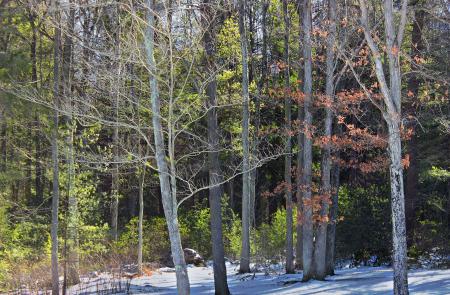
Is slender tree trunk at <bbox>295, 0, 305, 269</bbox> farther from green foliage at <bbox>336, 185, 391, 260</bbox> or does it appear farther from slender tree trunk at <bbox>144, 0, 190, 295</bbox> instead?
slender tree trunk at <bbox>144, 0, 190, 295</bbox>

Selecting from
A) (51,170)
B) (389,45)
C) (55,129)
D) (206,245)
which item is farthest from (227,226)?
(389,45)

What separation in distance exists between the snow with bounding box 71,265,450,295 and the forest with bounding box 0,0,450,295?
8 cm

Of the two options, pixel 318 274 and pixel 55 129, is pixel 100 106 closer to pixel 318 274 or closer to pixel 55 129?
pixel 55 129

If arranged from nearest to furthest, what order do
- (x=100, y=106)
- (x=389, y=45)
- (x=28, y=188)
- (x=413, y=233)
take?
(x=389, y=45) → (x=100, y=106) → (x=413, y=233) → (x=28, y=188)

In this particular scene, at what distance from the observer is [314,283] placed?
48.9 feet

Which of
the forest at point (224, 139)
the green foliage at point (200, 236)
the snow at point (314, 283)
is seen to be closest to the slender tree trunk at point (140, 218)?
the forest at point (224, 139)

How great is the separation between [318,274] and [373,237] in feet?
14.1

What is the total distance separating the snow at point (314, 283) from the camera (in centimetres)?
1360

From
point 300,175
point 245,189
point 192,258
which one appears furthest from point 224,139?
point 192,258

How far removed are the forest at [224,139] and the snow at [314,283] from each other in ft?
0.27

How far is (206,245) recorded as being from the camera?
25.1 metres

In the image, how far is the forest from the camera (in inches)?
453

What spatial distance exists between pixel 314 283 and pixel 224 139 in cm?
544

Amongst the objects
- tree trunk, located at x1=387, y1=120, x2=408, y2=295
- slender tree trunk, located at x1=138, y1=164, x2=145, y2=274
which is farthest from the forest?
slender tree trunk, located at x1=138, y1=164, x2=145, y2=274
